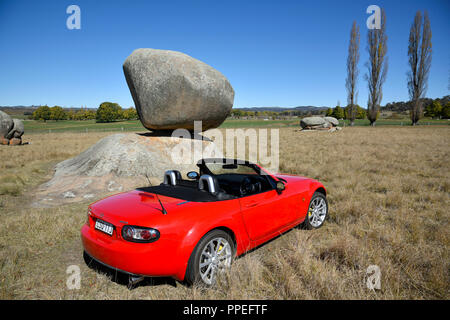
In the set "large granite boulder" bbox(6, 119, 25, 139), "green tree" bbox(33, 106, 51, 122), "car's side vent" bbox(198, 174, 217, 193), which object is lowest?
"car's side vent" bbox(198, 174, 217, 193)

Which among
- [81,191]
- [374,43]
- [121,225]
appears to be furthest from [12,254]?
[374,43]

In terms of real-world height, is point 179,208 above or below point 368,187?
above

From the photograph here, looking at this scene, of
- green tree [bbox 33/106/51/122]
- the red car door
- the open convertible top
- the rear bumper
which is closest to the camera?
the rear bumper

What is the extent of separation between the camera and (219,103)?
9242 mm

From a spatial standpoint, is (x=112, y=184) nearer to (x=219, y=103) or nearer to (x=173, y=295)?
(x=219, y=103)

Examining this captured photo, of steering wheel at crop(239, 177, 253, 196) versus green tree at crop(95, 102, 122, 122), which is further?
green tree at crop(95, 102, 122, 122)

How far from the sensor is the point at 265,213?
329 cm

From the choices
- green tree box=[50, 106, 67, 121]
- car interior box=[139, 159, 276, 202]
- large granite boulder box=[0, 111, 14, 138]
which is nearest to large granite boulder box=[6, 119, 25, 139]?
large granite boulder box=[0, 111, 14, 138]

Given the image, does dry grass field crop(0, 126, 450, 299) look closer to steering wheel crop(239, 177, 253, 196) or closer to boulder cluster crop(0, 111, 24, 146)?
steering wheel crop(239, 177, 253, 196)

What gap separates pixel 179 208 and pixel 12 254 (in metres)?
2.56

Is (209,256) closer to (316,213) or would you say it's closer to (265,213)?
(265,213)

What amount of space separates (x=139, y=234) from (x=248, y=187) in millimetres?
1522

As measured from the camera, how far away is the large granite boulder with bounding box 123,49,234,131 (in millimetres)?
8312

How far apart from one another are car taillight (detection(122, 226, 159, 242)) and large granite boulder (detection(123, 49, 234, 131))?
6682mm
